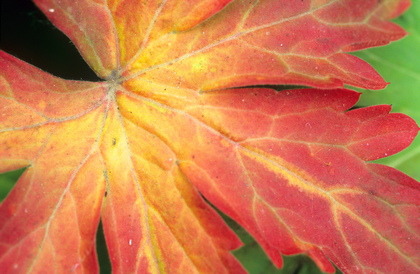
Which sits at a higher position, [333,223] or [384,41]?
[384,41]

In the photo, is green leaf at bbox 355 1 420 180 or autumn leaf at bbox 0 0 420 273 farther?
green leaf at bbox 355 1 420 180

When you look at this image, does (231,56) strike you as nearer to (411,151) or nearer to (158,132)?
(158,132)

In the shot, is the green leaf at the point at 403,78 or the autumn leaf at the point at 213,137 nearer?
the autumn leaf at the point at 213,137

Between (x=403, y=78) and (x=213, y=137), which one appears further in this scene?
(x=403, y=78)

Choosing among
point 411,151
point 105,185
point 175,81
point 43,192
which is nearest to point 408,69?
point 411,151

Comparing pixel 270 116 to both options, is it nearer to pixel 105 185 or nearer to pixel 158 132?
pixel 158 132

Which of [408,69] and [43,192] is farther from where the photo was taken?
[408,69]

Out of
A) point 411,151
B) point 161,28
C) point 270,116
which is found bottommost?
→ point 411,151
